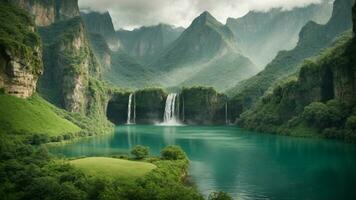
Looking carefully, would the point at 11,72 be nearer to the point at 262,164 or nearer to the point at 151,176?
the point at 262,164

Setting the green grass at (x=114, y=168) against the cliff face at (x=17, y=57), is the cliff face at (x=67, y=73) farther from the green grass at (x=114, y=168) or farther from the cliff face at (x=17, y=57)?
the green grass at (x=114, y=168)

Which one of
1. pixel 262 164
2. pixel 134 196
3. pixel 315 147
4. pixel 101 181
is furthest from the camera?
pixel 315 147

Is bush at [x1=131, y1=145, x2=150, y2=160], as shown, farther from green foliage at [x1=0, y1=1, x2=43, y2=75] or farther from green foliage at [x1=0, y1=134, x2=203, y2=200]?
green foliage at [x1=0, y1=1, x2=43, y2=75]

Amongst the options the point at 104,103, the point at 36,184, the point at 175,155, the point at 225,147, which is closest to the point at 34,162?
the point at 36,184

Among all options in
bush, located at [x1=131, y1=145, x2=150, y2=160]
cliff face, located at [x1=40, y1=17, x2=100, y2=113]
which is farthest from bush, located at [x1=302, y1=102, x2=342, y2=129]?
cliff face, located at [x1=40, y1=17, x2=100, y2=113]

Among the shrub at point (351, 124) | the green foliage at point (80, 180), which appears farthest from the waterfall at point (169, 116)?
the green foliage at point (80, 180)

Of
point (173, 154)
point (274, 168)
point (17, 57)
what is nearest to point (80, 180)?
point (173, 154)
